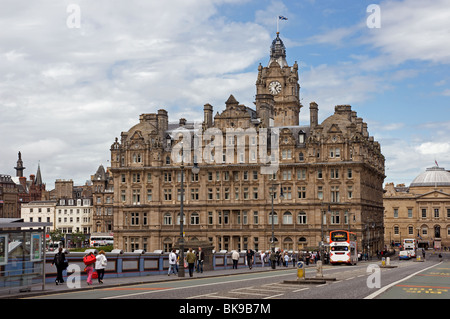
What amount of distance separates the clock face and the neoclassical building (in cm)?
5442

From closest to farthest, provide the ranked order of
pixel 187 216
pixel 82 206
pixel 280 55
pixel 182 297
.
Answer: pixel 182 297 → pixel 187 216 → pixel 280 55 → pixel 82 206

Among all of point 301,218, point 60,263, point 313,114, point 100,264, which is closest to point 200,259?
point 100,264

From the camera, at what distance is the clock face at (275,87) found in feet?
429

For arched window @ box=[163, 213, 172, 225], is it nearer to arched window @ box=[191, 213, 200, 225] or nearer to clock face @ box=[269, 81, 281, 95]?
arched window @ box=[191, 213, 200, 225]

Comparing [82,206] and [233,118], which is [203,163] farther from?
[82,206]

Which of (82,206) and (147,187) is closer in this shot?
(147,187)

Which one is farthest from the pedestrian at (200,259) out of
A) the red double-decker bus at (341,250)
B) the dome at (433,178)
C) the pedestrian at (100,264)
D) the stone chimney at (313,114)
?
the dome at (433,178)

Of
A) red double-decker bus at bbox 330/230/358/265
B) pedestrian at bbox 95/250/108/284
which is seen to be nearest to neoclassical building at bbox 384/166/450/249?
red double-decker bus at bbox 330/230/358/265

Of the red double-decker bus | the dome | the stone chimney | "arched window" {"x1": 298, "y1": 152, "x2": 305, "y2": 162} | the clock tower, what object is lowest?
the red double-decker bus

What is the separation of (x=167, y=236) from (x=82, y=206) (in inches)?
2677

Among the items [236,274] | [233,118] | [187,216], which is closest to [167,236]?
[187,216]

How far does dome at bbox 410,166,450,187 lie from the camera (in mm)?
181000
